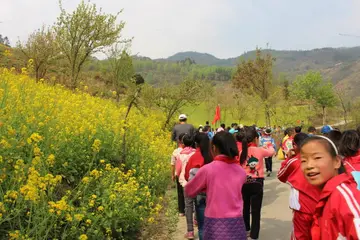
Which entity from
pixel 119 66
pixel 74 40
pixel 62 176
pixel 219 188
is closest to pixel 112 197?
pixel 62 176

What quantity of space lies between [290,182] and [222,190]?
27.8 inches

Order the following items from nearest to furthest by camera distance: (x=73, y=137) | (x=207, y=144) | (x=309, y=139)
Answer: (x=309, y=139) → (x=207, y=144) → (x=73, y=137)

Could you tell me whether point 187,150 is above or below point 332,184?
below

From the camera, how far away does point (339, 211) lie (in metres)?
1.90

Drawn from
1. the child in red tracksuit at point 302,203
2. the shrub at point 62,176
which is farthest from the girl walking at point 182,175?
the child in red tracksuit at point 302,203

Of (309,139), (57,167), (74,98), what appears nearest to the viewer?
(309,139)

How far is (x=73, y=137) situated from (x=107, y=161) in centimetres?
87

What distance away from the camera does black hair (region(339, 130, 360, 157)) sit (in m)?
3.73

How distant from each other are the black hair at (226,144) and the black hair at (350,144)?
1233 mm

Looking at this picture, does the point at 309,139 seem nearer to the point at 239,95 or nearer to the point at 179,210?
the point at 179,210

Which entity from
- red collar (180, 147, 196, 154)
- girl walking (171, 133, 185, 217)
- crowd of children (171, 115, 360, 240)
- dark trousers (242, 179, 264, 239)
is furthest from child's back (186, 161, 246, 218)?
girl walking (171, 133, 185, 217)

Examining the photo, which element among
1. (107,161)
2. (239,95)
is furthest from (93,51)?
(239,95)

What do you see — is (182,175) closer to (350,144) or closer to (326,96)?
(350,144)

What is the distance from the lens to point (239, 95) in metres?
37.0
